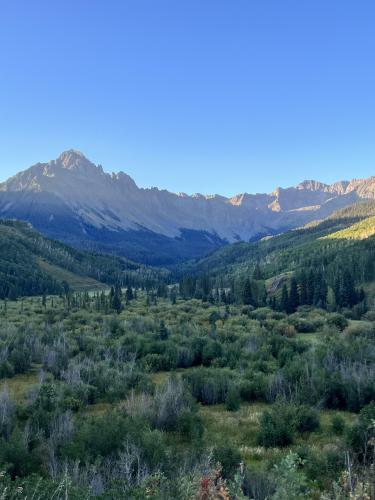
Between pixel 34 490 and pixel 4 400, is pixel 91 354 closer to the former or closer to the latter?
pixel 4 400

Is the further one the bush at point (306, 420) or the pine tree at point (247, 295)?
the pine tree at point (247, 295)

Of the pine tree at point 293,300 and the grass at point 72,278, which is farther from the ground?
the grass at point 72,278

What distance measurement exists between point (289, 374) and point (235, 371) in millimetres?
4828

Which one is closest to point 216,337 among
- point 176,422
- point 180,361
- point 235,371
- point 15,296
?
A: point 180,361

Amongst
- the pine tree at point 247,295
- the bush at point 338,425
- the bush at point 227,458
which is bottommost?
the bush at point 338,425

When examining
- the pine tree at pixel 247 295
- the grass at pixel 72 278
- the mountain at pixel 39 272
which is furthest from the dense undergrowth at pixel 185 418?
the grass at pixel 72 278

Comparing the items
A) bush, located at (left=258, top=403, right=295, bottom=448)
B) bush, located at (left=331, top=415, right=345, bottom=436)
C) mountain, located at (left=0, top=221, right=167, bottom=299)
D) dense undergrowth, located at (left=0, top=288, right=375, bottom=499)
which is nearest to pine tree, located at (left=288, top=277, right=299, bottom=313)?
dense undergrowth, located at (left=0, top=288, right=375, bottom=499)

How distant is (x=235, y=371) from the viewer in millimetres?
28094

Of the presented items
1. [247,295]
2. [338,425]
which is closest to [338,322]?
[247,295]

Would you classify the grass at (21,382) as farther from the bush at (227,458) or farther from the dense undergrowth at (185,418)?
the bush at (227,458)

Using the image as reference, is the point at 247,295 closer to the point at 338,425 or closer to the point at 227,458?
the point at 338,425

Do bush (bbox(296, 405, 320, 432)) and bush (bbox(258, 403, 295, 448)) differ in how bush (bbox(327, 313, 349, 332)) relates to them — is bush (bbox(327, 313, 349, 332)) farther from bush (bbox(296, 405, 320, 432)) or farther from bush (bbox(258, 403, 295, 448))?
bush (bbox(258, 403, 295, 448))

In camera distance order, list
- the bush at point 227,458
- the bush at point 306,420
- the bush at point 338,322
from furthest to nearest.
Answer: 1. the bush at point 338,322
2. the bush at point 306,420
3. the bush at point 227,458

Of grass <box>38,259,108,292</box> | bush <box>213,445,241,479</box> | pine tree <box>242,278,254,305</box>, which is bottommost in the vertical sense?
bush <box>213,445,241,479</box>
